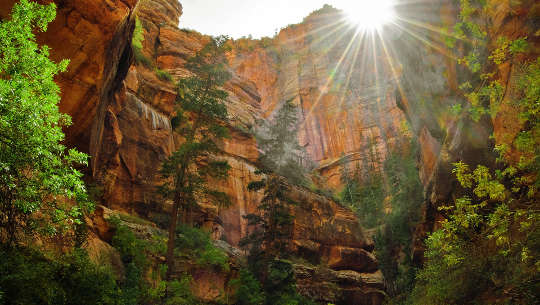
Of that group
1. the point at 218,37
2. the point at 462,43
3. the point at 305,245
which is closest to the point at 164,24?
the point at 218,37

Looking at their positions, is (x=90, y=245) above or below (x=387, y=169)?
below

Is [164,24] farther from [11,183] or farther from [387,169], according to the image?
[11,183]

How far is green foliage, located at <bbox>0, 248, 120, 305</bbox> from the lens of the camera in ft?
22.8

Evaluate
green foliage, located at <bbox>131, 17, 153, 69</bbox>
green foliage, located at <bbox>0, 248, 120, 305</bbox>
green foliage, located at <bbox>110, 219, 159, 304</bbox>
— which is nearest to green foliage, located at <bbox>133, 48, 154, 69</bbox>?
green foliage, located at <bbox>131, 17, 153, 69</bbox>

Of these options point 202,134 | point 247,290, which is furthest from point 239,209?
point 247,290

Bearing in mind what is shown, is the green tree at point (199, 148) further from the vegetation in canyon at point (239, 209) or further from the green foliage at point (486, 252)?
the green foliage at point (486, 252)

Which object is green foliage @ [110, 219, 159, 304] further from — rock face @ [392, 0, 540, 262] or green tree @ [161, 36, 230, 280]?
rock face @ [392, 0, 540, 262]

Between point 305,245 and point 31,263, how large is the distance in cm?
2341

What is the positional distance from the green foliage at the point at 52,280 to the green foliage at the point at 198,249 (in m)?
8.91

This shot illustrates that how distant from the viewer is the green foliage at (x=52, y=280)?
695cm

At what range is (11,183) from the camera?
20.9 ft

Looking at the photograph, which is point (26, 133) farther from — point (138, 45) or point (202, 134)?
point (138, 45)

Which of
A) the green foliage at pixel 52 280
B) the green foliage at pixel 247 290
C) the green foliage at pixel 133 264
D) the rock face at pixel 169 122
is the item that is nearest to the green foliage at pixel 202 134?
the rock face at pixel 169 122

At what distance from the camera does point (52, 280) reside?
26.8 ft
